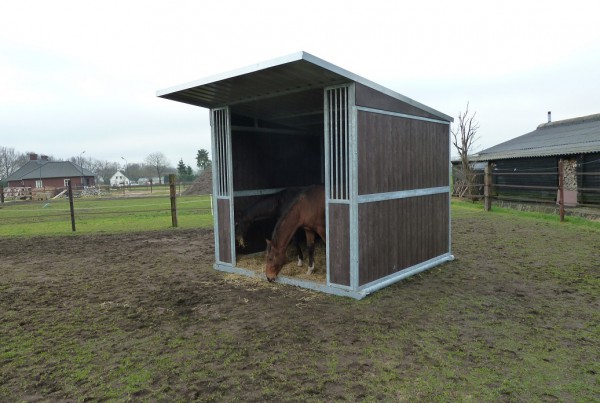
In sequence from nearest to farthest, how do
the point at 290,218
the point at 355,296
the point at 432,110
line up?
the point at 355,296
the point at 290,218
the point at 432,110

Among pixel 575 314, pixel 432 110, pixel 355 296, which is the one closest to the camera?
pixel 575 314

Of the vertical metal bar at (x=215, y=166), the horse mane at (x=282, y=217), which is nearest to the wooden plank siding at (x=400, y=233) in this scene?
the horse mane at (x=282, y=217)

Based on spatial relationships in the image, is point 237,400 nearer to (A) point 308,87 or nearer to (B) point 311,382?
(B) point 311,382

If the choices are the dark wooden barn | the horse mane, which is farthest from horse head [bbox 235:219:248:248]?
the dark wooden barn

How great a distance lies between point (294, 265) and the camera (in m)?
6.03

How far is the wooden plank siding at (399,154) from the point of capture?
464 cm

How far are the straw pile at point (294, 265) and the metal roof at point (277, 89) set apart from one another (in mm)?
2415

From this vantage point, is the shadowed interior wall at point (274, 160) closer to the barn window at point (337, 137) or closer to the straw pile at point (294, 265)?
the straw pile at point (294, 265)

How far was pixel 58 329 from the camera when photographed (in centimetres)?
383

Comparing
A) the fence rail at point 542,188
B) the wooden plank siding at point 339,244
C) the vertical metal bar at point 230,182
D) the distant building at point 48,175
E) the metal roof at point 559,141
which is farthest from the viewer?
the distant building at point 48,175

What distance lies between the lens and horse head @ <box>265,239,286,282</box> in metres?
5.25

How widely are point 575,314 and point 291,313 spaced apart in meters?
2.92

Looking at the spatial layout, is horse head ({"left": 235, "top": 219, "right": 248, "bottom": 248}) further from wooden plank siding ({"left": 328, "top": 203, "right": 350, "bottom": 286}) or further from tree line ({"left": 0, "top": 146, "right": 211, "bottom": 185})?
tree line ({"left": 0, "top": 146, "right": 211, "bottom": 185})

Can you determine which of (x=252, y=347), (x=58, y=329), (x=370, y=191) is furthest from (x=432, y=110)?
(x=58, y=329)
